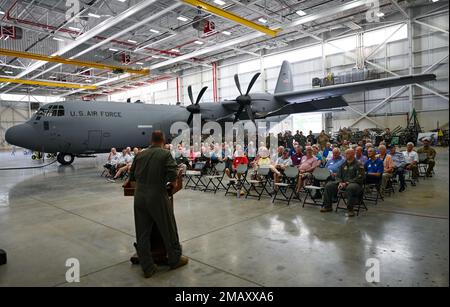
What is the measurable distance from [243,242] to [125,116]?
11880mm

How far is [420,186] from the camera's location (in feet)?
27.4

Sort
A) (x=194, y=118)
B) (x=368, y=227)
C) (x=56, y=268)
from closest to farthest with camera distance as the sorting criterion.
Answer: (x=56, y=268) → (x=368, y=227) → (x=194, y=118)

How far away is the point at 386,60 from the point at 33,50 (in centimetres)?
2475

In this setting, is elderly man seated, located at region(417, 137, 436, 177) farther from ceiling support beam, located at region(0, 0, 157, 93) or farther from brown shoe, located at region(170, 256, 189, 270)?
ceiling support beam, located at region(0, 0, 157, 93)

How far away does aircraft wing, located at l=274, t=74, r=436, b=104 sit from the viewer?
10.0m

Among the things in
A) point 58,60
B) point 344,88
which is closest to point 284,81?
point 344,88

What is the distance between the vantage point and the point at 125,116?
48.1 ft

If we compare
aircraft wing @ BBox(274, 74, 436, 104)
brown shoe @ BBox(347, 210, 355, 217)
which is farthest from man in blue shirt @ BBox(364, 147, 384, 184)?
aircraft wing @ BBox(274, 74, 436, 104)

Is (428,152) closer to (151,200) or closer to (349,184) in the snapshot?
(349,184)

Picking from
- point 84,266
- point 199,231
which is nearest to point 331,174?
point 199,231

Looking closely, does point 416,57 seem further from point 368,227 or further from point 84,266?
point 84,266

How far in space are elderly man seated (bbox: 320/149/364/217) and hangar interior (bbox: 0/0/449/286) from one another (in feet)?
1.14

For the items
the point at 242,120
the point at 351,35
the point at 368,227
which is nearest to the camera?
the point at 368,227

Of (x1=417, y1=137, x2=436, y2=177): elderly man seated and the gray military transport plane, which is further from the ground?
the gray military transport plane
